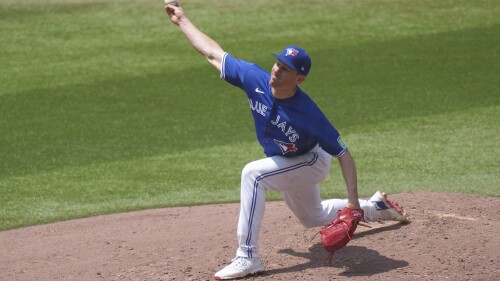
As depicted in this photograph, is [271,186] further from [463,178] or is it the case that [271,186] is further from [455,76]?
[455,76]

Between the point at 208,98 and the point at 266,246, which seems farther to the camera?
the point at 208,98

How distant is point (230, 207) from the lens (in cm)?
791

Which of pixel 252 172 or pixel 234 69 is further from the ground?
pixel 234 69

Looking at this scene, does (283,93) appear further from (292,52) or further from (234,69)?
(234,69)

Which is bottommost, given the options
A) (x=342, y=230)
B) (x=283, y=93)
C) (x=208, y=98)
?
(x=208, y=98)

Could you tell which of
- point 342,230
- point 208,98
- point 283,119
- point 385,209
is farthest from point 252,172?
point 208,98

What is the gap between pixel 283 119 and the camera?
5.86 metres

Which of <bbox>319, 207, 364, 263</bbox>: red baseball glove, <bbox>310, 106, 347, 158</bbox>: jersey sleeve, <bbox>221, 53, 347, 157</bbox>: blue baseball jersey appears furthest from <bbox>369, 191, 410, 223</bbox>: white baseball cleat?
<bbox>310, 106, 347, 158</bbox>: jersey sleeve

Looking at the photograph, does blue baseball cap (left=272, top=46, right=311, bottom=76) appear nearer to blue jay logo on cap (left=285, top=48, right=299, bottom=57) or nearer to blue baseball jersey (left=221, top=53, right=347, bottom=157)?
blue jay logo on cap (left=285, top=48, right=299, bottom=57)

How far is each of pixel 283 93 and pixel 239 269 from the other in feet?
3.81

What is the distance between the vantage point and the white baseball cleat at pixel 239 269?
588cm

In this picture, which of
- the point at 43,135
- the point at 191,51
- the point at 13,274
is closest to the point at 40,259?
the point at 13,274

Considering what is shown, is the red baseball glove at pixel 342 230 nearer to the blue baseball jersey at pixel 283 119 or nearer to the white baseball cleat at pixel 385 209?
the blue baseball jersey at pixel 283 119

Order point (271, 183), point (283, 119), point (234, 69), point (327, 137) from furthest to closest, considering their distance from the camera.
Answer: point (234, 69), point (271, 183), point (283, 119), point (327, 137)
